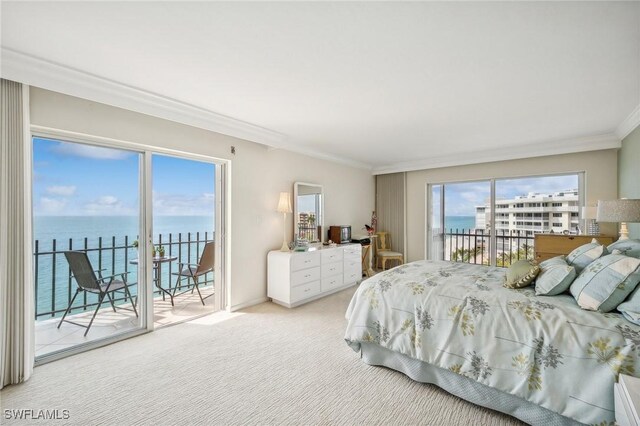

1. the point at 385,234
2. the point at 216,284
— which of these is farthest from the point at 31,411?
the point at 385,234

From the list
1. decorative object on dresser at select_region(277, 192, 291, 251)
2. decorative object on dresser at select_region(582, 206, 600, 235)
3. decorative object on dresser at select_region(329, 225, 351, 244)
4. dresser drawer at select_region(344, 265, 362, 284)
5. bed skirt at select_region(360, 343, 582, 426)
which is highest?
decorative object on dresser at select_region(277, 192, 291, 251)

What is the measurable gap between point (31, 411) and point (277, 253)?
2.63m

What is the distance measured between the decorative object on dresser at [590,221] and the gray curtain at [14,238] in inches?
237

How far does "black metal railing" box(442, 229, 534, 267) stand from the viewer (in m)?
4.88

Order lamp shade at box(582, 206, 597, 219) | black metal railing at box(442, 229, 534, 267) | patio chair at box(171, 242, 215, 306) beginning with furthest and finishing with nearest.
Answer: black metal railing at box(442, 229, 534, 267)
patio chair at box(171, 242, 215, 306)
lamp shade at box(582, 206, 597, 219)

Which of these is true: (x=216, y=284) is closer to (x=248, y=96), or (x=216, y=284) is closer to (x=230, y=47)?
(x=248, y=96)

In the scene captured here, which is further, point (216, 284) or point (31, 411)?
point (216, 284)

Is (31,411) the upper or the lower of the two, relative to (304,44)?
lower

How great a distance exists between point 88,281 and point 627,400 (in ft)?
13.0

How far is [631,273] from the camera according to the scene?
1.60 metres

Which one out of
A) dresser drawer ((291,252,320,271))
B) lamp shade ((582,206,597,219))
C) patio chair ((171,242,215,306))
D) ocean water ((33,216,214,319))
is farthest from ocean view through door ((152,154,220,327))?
lamp shade ((582,206,597,219))

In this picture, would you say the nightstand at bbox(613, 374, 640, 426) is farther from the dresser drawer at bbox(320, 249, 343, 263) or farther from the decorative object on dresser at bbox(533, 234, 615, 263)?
the dresser drawer at bbox(320, 249, 343, 263)

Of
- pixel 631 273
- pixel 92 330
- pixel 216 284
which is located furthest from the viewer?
pixel 216 284

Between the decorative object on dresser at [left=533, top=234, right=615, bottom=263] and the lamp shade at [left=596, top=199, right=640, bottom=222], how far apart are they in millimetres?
1808
